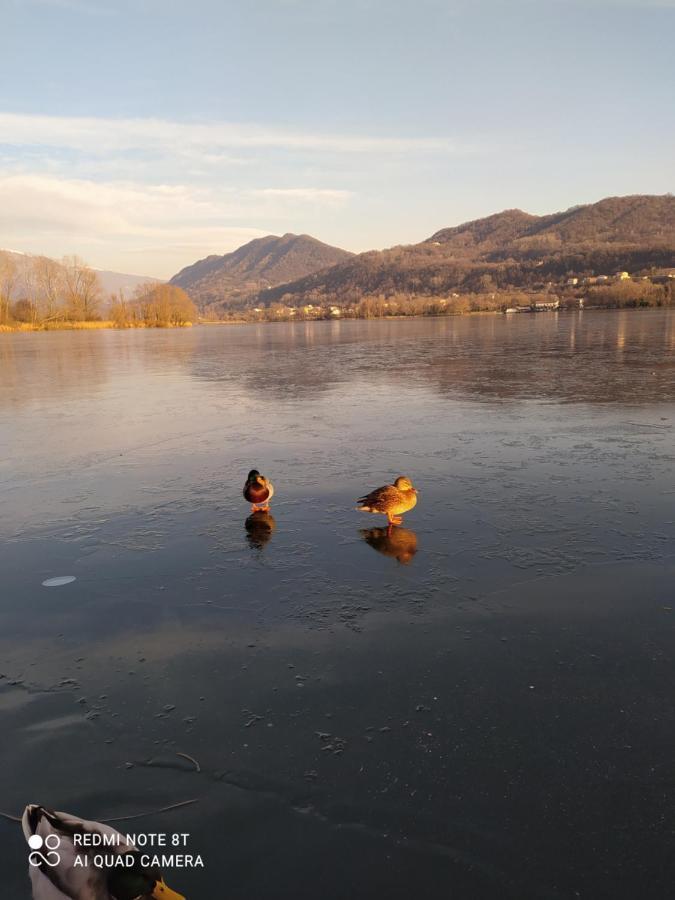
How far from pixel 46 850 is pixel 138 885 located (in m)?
0.42

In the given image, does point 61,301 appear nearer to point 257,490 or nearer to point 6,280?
point 6,280

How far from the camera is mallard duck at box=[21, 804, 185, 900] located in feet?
8.14

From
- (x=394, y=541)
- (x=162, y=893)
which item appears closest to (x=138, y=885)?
(x=162, y=893)

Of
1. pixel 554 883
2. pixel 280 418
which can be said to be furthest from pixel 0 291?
pixel 554 883

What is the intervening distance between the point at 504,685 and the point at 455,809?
1.13m

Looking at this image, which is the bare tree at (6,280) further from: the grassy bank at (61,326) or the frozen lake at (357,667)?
the frozen lake at (357,667)

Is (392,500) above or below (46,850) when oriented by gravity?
above

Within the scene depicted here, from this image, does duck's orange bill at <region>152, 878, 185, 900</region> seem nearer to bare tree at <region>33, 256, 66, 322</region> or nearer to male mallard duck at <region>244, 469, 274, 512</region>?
male mallard duck at <region>244, 469, 274, 512</region>

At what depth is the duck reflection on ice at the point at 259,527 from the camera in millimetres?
6820

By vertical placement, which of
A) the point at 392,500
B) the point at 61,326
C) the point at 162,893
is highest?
the point at 61,326

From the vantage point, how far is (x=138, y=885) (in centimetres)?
253

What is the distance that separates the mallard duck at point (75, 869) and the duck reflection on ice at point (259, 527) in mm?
4090

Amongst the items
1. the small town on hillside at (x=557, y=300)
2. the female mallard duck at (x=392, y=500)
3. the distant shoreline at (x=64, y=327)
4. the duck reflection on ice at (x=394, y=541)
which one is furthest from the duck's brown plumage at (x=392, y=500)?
the small town on hillside at (x=557, y=300)

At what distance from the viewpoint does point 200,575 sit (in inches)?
235
